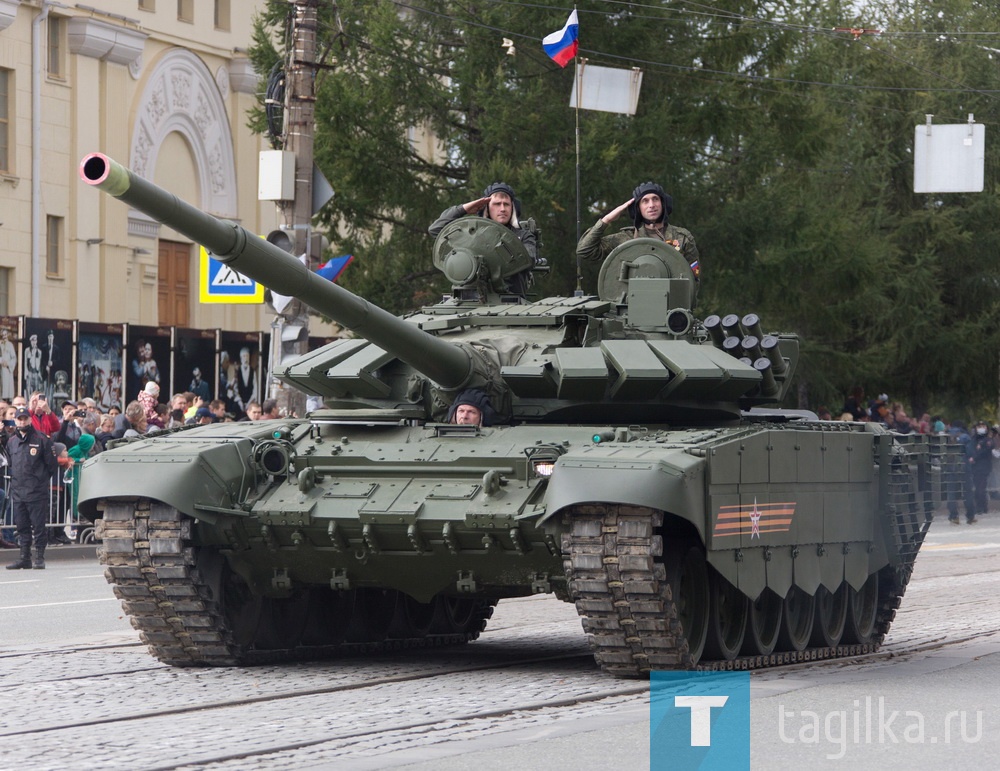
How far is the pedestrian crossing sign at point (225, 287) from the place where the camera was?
19.0 m

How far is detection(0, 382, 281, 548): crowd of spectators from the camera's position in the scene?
69.4 feet

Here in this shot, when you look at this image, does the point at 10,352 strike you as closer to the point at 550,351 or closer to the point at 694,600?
the point at 550,351

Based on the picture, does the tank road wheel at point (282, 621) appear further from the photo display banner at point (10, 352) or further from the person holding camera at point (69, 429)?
the photo display banner at point (10, 352)

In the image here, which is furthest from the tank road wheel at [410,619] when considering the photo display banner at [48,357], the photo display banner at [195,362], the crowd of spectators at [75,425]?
the photo display banner at [195,362]

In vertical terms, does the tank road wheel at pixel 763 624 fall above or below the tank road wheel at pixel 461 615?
above

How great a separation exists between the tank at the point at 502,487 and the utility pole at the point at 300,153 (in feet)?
19.6

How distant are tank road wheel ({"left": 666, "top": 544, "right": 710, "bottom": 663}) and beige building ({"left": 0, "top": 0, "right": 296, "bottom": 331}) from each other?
21731 mm

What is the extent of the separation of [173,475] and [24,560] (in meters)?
9.43

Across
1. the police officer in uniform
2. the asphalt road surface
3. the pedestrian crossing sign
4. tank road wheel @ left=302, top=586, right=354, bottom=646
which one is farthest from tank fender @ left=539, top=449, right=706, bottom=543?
the police officer in uniform

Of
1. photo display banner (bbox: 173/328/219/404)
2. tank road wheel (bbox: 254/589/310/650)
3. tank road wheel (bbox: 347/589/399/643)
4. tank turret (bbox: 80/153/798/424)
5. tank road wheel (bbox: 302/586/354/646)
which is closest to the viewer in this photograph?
tank turret (bbox: 80/153/798/424)

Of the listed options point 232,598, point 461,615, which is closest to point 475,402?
point 232,598

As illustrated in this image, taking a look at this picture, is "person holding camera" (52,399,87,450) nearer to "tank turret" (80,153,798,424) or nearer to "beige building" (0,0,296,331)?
"tank turret" (80,153,798,424)

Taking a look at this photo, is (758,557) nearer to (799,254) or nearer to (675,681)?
(675,681)

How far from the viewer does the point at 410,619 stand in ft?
45.4
